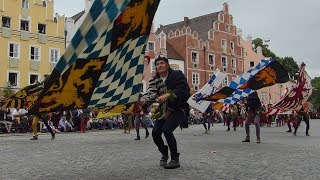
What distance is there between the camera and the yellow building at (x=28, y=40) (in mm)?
41188

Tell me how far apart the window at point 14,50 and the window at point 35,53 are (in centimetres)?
160

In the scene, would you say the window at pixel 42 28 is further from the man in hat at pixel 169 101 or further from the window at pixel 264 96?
the window at pixel 264 96

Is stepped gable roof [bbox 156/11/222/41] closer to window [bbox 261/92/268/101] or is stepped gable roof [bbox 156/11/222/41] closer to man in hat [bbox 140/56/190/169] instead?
window [bbox 261/92/268/101]

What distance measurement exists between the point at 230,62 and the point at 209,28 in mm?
6106

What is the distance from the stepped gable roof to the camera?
6488 cm

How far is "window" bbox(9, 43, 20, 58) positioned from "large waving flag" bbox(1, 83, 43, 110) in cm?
2609

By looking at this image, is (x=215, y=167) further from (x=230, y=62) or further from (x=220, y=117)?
(x=230, y=62)

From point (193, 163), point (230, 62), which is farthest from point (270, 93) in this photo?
point (193, 163)

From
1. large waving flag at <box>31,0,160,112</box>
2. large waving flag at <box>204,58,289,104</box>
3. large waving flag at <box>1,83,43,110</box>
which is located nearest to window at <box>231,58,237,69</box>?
large waving flag at <box>204,58,289,104</box>

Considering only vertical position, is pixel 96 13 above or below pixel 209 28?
below

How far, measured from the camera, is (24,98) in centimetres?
1628

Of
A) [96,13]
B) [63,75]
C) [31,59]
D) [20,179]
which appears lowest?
[20,179]

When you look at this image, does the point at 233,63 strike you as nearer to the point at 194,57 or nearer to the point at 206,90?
the point at 194,57

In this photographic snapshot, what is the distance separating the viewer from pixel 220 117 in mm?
48469
